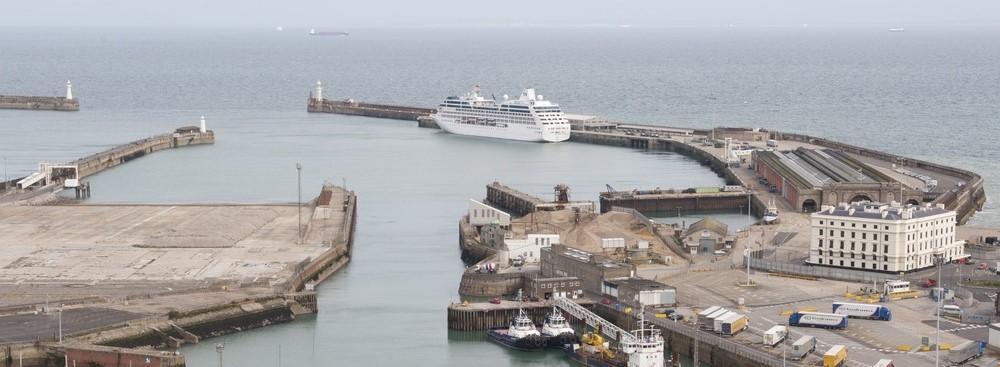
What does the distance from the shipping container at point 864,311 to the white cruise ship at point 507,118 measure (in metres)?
59.5

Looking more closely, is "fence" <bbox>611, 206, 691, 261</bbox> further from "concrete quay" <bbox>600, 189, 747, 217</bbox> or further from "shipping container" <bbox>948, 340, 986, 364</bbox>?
"shipping container" <bbox>948, 340, 986, 364</bbox>

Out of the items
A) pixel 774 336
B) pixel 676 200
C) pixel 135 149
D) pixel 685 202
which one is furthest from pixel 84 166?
pixel 774 336

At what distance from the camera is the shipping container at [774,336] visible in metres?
41.4

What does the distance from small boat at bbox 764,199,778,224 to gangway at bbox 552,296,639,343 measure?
53.8 ft

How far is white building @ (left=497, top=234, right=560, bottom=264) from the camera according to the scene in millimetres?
54438

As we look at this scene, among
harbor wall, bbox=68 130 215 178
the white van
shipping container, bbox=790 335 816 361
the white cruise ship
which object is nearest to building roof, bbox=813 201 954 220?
the white van

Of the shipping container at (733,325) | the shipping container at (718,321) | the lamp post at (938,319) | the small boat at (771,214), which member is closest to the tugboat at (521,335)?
the shipping container at (718,321)

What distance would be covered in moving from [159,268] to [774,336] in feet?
67.6

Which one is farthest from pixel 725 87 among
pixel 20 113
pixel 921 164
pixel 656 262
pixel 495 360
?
pixel 495 360

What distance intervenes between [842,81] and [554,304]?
415 ft

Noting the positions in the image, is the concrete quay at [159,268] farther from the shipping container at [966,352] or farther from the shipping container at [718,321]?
the shipping container at [966,352]

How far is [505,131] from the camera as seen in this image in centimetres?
10738

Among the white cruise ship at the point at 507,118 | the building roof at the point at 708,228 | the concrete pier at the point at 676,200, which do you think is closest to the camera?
the building roof at the point at 708,228

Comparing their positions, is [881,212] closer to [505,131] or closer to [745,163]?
[745,163]
